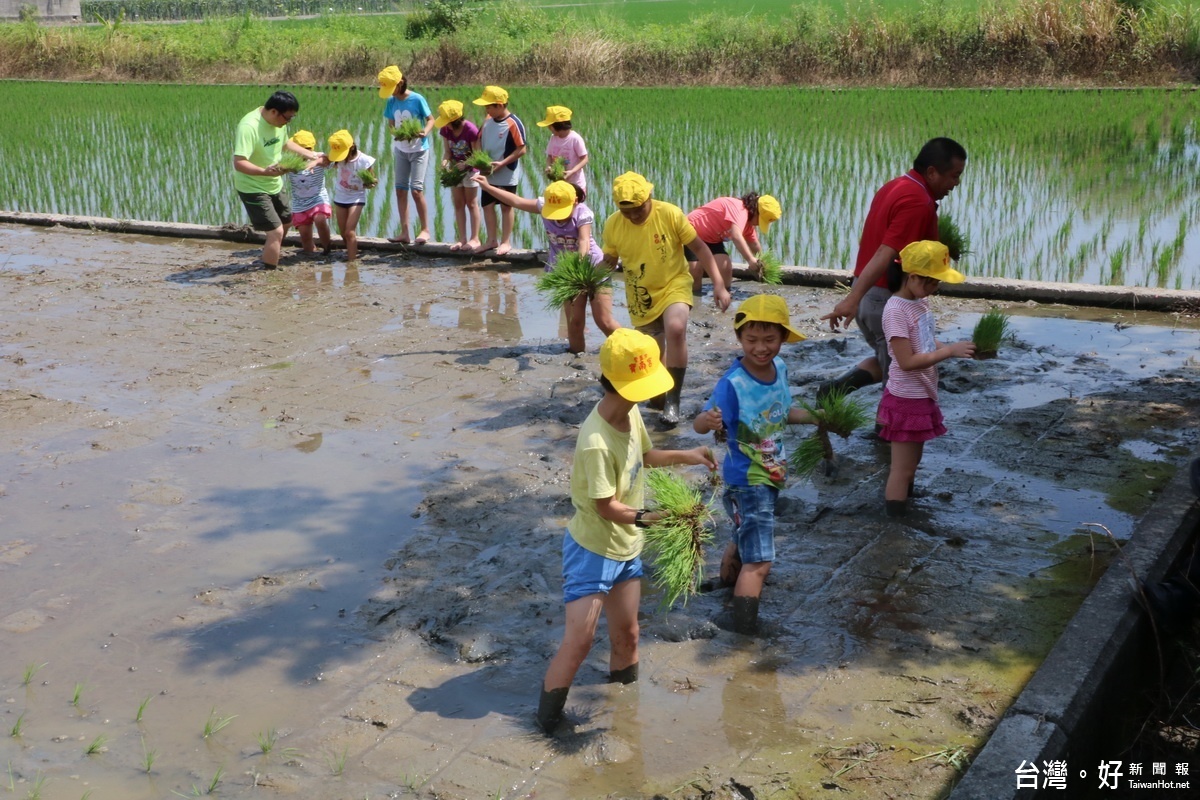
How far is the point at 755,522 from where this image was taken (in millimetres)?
4355

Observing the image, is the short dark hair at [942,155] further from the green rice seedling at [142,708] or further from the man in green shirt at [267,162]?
the man in green shirt at [267,162]

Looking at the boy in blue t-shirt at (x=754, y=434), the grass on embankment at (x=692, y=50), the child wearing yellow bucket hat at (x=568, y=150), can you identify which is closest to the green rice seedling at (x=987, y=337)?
the boy in blue t-shirt at (x=754, y=434)

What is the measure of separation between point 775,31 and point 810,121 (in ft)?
30.3

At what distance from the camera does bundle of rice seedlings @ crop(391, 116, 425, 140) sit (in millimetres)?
10719

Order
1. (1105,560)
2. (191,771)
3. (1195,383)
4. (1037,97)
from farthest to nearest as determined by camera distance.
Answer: (1037,97) < (1195,383) < (1105,560) < (191,771)

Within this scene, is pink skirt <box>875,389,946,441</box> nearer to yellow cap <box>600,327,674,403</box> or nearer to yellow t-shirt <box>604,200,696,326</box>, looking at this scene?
yellow t-shirt <box>604,200,696,326</box>

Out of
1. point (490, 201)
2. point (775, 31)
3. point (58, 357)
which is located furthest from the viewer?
point (775, 31)

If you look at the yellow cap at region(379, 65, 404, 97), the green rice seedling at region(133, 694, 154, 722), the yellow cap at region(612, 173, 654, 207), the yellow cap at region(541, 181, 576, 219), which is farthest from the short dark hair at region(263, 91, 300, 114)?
the green rice seedling at region(133, 694, 154, 722)

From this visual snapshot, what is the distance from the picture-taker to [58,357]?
8.09 metres

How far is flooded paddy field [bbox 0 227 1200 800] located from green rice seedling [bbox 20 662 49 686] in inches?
1.2

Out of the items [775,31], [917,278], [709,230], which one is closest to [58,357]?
[709,230]

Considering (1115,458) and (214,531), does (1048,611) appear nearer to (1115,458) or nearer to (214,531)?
(1115,458)

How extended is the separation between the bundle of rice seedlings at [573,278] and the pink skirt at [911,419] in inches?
92.3

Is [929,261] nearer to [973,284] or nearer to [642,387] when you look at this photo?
[642,387]
